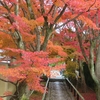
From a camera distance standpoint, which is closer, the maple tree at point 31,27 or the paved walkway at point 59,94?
the maple tree at point 31,27

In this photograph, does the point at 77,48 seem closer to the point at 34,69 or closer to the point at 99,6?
the point at 99,6

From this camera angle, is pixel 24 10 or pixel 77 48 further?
pixel 77 48

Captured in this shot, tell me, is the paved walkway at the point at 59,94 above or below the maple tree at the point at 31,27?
below

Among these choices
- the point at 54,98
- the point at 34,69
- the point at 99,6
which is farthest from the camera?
the point at 54,98

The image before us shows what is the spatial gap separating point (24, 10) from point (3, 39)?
2.10 m

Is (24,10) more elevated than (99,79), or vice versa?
(24,10)

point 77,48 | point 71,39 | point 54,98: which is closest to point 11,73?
point 54,98

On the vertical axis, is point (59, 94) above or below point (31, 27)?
below

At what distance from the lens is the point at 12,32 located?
27.8 ft

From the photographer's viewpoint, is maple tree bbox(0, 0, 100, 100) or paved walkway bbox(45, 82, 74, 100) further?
paved walkway bbox(45, 82, 74, 100)

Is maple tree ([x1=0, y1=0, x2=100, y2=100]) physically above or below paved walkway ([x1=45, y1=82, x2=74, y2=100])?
above

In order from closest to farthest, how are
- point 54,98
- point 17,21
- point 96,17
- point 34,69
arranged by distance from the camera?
point 34,69
point 17,21
point 96,17
point 54,98

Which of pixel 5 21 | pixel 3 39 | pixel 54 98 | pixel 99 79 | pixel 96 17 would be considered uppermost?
pixel 96 17

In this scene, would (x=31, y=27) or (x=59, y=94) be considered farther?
(x=59, y=94)
